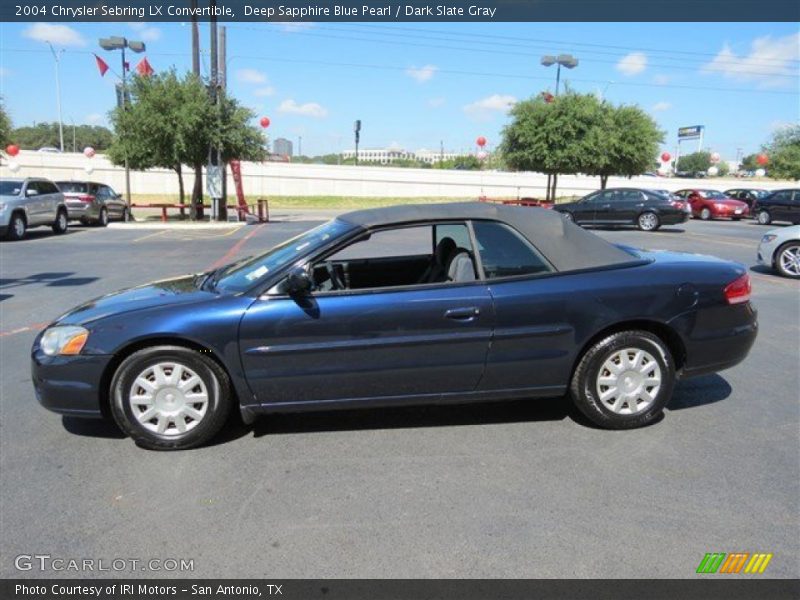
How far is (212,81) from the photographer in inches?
945

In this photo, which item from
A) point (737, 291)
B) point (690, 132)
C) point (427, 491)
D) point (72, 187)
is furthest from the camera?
point (690, 132)

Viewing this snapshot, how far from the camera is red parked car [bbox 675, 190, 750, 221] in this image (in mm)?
29281

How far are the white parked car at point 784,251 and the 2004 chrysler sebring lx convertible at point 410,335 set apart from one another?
305 inches

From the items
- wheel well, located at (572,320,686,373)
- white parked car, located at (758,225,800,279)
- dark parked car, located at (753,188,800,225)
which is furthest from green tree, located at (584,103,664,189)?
wheel well, located at (572,320,686,373)

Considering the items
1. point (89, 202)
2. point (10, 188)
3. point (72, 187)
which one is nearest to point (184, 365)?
point (10, 188)

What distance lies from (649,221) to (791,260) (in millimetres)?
11082

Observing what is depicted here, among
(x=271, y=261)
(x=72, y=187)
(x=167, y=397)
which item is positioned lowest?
(x=167, y=397)

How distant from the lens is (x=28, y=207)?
17.9 m

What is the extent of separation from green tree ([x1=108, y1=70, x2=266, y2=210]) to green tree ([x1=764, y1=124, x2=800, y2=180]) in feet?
144

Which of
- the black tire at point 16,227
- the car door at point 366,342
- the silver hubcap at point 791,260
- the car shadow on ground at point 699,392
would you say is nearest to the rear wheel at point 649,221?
the silver hubcap at point 791,260

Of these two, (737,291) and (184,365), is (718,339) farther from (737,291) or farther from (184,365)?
(184,365)
